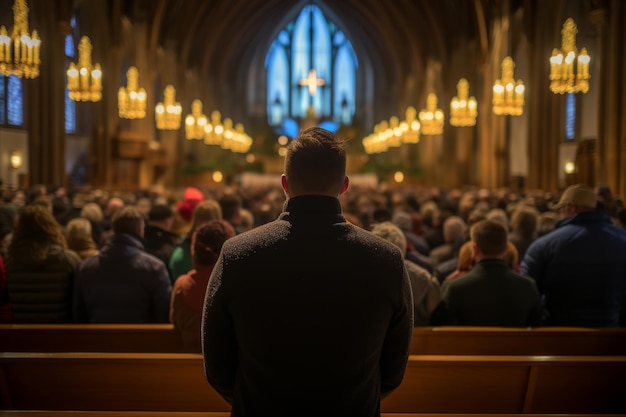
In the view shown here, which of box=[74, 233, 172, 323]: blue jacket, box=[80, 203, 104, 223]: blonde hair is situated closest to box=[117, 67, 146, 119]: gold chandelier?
box=[80, 203, 104, 223]: blonde hair

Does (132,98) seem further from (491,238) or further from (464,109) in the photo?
(491,238)

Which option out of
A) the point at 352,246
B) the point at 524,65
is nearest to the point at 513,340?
the point at 352,246

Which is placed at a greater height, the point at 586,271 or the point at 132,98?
the point at 132,98

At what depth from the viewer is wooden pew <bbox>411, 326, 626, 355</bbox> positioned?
14.9ft

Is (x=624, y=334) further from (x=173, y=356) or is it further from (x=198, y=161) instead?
(x=198, y=161)

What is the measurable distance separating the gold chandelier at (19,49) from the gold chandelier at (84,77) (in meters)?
4.60

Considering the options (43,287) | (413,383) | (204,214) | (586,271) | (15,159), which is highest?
(15,159)

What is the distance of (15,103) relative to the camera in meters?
28.8

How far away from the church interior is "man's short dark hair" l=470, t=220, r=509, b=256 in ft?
28.3

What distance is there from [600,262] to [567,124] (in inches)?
1016

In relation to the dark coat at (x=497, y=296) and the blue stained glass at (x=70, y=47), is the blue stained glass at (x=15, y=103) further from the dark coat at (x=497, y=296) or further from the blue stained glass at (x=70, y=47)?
the dark coat at (x=497, y=296)

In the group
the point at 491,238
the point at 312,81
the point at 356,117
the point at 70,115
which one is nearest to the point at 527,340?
the point at 491,238

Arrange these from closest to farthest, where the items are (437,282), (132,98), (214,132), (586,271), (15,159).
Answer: (586,271), (437,282), (132,98), (15,159), (214,132)

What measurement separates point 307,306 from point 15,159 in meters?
26.8
